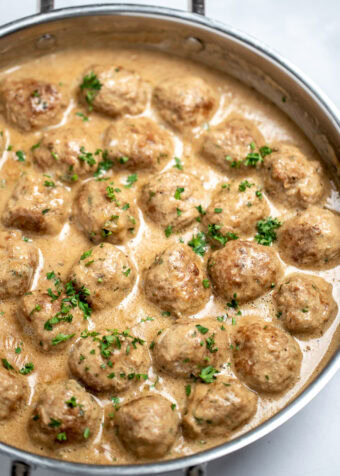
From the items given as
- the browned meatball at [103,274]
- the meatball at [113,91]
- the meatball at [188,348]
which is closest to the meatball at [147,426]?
the meatball at [188,348]

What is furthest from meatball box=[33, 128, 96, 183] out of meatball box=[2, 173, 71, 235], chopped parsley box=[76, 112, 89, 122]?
chopped parsley box=[76, 112, 89, 122]

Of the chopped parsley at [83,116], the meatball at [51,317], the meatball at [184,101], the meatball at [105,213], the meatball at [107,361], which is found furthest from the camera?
the chopped parsley at [83,116]

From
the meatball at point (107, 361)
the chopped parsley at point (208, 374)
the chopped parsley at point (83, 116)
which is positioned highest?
the chopped parsley at point (83, 116)

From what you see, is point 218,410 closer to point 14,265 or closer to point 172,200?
point 172,200

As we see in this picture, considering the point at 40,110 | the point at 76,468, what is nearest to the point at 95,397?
the point at 76,468

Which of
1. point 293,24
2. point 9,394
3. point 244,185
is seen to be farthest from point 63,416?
point 293,24

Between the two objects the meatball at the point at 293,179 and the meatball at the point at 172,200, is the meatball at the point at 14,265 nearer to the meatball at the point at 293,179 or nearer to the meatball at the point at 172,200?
the meatball at the point at 172,200
